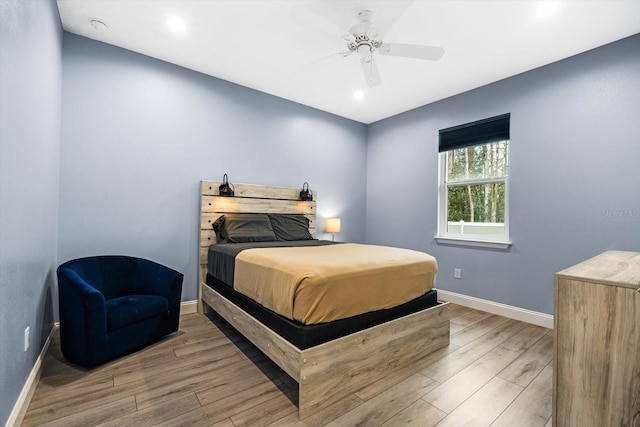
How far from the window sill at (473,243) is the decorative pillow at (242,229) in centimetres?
232

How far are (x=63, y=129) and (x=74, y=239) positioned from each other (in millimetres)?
1038

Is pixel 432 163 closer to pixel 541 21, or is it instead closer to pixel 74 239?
pixel 541 21

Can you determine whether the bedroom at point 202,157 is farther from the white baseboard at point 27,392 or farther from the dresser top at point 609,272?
the dresser top at point 609,272

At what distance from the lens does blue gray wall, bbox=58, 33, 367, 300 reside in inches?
108

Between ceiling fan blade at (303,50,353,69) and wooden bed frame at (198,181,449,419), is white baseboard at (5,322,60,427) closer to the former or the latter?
wooden bed frame at (198,181,449,419)

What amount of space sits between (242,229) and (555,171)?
3.48 metres

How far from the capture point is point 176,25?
260 cm

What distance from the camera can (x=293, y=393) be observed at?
1803 millimetres

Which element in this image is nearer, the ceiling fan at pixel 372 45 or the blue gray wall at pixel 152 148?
the ceiling fan at pixel 372 45

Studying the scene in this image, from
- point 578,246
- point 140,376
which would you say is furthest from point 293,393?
point 578,246

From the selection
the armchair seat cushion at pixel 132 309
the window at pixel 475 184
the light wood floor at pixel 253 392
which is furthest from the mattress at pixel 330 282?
the window at pixel 475 184

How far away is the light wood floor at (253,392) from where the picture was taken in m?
1.58

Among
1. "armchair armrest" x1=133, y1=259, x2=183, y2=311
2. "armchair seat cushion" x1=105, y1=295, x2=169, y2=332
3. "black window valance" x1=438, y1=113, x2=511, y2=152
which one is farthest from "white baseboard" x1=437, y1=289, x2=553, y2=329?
"armchair seat cushion" x1=105, y1=295, x2=169, y2=332

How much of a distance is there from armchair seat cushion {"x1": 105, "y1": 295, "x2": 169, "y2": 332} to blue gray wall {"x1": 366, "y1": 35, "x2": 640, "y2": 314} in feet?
11.2
